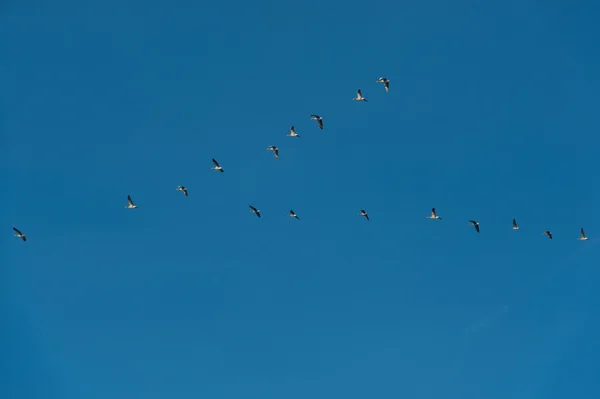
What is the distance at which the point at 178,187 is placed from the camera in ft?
481

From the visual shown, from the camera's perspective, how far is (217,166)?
14550cm

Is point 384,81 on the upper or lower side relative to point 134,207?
upper

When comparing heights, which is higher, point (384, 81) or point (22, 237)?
point (384, 81)

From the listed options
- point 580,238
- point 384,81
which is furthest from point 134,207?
point 580,238

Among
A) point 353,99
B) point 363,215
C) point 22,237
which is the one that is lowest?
point 22,237

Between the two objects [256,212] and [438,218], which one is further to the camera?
[438,218]

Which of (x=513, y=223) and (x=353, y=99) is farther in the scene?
(x=513, y=223)

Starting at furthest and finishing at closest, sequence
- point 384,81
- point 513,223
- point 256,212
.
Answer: point 513,223, point 256,212, point 384,81

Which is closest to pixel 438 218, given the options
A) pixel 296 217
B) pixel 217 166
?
pixel 296 217

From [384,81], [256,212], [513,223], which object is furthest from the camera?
[513,223]

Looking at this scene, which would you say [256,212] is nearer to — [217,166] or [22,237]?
[217,166]

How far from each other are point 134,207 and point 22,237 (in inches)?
710

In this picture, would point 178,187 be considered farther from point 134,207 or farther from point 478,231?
point 478,231

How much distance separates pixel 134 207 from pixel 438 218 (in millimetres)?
48923
